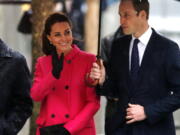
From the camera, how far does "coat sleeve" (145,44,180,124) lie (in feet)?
17.0

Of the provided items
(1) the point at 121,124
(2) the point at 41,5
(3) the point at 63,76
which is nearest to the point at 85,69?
(3) the point at 63,76

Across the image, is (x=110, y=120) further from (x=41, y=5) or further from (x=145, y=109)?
(x=41, y=5)

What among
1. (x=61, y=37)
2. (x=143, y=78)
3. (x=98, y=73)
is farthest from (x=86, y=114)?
(x=61, y=37)

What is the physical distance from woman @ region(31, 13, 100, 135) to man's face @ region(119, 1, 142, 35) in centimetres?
40

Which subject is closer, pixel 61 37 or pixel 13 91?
pixel 13 91

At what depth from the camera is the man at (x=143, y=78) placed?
204 inches

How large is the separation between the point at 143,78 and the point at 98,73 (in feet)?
1.16

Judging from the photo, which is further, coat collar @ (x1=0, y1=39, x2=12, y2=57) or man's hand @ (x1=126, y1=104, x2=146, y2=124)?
man's hand @ (x1=126, y1=104, x2=146, y2=124)

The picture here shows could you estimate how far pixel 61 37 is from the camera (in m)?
5.33

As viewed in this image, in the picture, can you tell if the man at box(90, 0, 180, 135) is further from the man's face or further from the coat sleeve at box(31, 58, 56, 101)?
the coat sleeve at box(31, 58, 56, 101)

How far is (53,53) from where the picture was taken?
539 centimetres

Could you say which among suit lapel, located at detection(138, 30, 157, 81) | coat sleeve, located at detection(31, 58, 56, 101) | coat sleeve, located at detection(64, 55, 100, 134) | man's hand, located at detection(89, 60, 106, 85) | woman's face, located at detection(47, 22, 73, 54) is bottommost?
coat sleeve, located at detection(64, 55, 100, 134)

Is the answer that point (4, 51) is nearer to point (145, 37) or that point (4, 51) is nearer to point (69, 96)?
point (69, 96)

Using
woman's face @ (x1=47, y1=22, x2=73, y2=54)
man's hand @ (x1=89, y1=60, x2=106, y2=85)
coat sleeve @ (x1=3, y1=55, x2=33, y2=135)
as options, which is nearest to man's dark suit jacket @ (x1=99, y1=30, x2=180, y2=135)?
man's hand @ (x1=89, y1=60, x2=106, y2=85)
